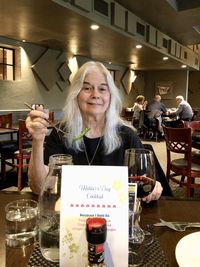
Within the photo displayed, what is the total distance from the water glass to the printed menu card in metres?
0.22

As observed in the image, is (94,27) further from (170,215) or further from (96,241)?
(96,241)

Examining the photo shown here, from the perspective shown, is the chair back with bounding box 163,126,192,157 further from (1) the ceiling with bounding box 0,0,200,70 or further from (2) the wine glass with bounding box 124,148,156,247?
(1) the ceiling with bounding box 0,0,200,70

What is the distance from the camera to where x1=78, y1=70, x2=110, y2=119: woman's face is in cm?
158

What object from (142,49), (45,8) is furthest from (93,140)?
(142,49)

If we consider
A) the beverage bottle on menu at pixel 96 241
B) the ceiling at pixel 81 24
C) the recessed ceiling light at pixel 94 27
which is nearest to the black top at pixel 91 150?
the beverage bottle on menu at pixel 96 241

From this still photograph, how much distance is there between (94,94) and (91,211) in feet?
3.58

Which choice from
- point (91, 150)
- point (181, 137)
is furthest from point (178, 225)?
point (181, 137)

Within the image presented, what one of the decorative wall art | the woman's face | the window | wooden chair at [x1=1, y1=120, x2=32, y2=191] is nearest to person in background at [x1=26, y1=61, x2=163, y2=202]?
the woman's face

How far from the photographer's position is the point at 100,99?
1590mm

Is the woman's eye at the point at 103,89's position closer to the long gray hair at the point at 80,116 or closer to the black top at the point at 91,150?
the long gray hair at the point at 80,116

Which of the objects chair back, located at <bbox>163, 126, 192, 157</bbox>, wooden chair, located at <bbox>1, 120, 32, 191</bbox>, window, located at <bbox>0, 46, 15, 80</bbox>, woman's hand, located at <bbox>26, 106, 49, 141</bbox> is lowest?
wooden chair, located at <bbox>1, 120, 32, 191</bbox>

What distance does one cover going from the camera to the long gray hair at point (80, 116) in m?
1.55

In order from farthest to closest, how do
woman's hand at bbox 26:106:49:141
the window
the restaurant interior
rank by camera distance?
the window → the restaurant interior → woman's hand at bbox 26:106:49:141

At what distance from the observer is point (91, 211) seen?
0.56 m
